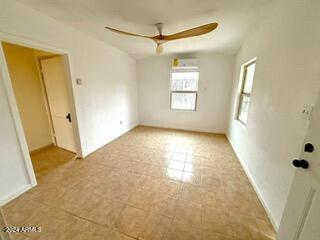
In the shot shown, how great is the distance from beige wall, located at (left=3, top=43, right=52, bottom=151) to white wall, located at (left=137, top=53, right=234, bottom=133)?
2.68 meters

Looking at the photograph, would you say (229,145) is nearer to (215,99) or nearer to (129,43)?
(215,99)

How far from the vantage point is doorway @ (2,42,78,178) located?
2.45m

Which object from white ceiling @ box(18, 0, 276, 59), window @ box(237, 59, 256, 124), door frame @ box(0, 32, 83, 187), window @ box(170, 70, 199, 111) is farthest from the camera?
window @ box(170, 70, 199, 111)

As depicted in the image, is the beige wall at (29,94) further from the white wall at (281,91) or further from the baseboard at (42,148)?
the white wall at (281,91)

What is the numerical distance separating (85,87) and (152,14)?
1.76m

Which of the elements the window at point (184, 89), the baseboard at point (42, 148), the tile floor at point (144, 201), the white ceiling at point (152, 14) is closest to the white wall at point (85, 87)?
the white ceiling at point (152, 14)

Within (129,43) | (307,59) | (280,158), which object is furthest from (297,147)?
(129,43)

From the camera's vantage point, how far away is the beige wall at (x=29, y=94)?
2.48 m

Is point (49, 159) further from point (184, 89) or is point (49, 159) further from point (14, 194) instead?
point (184, 89)

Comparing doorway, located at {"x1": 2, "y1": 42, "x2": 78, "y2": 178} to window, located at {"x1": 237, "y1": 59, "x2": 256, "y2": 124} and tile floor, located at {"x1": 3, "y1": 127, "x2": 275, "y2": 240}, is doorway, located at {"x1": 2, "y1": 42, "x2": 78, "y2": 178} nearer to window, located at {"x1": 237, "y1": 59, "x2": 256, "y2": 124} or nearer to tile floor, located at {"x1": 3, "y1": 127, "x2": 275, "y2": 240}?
tile floor, located at {"x1": 3, "y1": 127, "x2": 275, "y2": 240}

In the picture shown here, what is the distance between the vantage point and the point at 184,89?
13.9 ft

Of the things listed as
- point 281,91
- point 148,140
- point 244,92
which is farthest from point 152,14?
point 148,140

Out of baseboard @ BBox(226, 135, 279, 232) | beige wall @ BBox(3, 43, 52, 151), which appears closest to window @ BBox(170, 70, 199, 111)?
baseboard @ BBox(226, 135, 279, 232)

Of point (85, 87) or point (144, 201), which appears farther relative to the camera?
point (85, 87)
